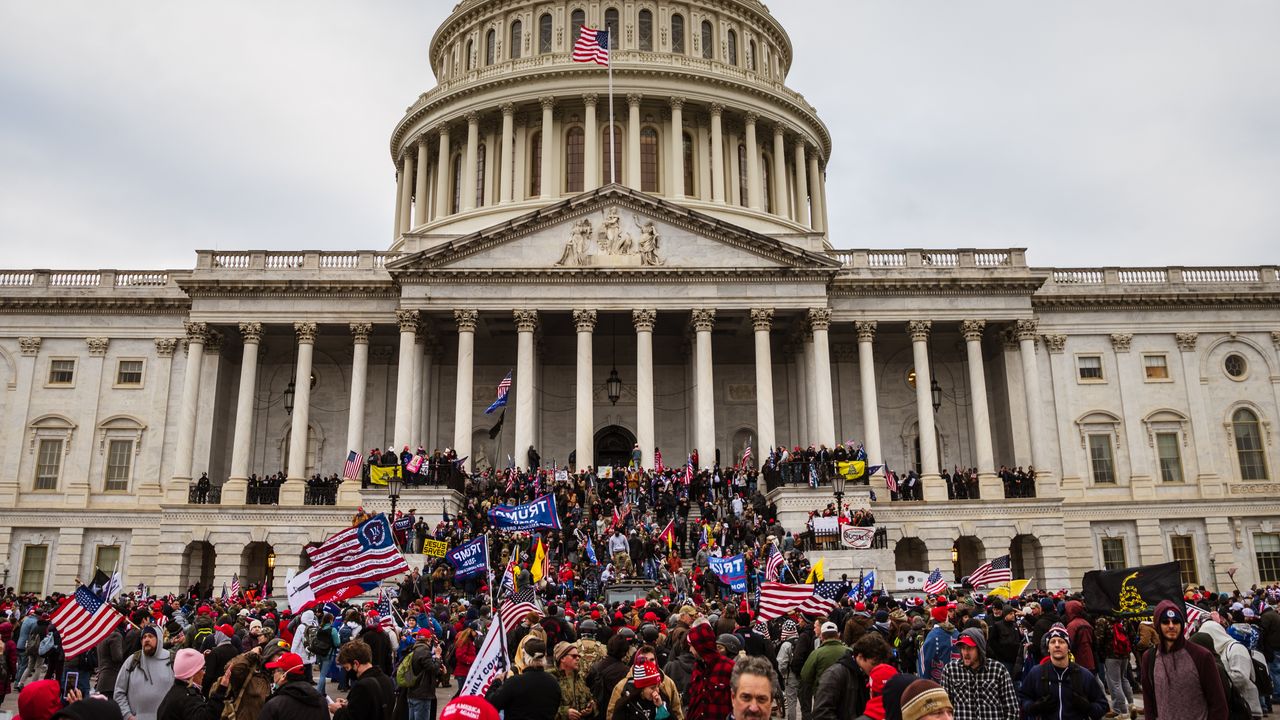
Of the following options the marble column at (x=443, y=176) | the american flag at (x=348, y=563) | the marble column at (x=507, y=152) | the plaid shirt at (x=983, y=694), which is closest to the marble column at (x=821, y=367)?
the marble column at (x=507, y=152)

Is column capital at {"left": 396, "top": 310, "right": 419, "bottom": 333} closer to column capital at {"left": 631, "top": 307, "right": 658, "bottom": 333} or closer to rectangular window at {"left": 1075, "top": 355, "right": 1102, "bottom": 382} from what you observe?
column capital at {"left": 631, "top": 307, "right": 658, "bottom": 333}

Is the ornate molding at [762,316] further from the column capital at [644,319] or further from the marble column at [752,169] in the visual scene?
the marble column at [752,169]

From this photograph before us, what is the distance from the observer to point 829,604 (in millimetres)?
15477

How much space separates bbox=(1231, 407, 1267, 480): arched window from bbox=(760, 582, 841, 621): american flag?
39514 millimetres

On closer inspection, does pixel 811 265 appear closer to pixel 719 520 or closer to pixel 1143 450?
pixel 719 520

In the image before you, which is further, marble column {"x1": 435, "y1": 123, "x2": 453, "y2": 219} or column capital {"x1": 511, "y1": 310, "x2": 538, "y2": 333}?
marble column {"x1": 435, "y1": 123, "x2": 453, "y2": 219}

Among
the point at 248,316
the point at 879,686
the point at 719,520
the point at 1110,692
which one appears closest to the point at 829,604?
the point at 1110,692

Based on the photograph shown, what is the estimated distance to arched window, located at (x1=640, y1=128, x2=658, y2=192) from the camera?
58438 millimetres

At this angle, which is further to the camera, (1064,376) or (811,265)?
(1064,376)

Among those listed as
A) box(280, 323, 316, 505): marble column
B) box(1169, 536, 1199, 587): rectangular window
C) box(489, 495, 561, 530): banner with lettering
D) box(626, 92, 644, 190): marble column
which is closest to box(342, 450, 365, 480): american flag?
box(280, 323, 316, 505): marble column

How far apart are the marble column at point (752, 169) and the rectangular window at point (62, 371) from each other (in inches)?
1402

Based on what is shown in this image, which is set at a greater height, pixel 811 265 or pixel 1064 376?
pixel 811 265

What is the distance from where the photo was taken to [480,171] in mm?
60219

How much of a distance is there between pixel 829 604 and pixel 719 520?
18690 millimetres
